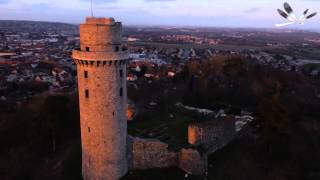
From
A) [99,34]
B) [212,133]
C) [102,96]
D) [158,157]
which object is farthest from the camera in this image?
[212,133]

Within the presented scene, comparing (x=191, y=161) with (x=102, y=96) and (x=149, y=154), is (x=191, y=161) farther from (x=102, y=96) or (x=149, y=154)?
(x=102, y=96)

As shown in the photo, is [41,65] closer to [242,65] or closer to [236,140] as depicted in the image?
[242,65]

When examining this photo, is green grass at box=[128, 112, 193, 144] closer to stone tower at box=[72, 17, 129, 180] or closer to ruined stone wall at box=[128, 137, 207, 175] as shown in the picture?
ruined stone wall at box=[128, 137, 207, 175]

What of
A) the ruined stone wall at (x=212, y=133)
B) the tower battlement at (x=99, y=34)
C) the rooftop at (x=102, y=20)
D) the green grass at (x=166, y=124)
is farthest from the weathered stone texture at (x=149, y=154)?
the rooftop at (x=102, y=20)

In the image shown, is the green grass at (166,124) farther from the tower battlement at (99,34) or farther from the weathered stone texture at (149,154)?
the tower battlement at (99,34)

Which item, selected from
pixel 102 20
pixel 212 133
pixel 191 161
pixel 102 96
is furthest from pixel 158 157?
pixel 102 20

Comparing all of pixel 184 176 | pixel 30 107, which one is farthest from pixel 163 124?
pixel 30 107
